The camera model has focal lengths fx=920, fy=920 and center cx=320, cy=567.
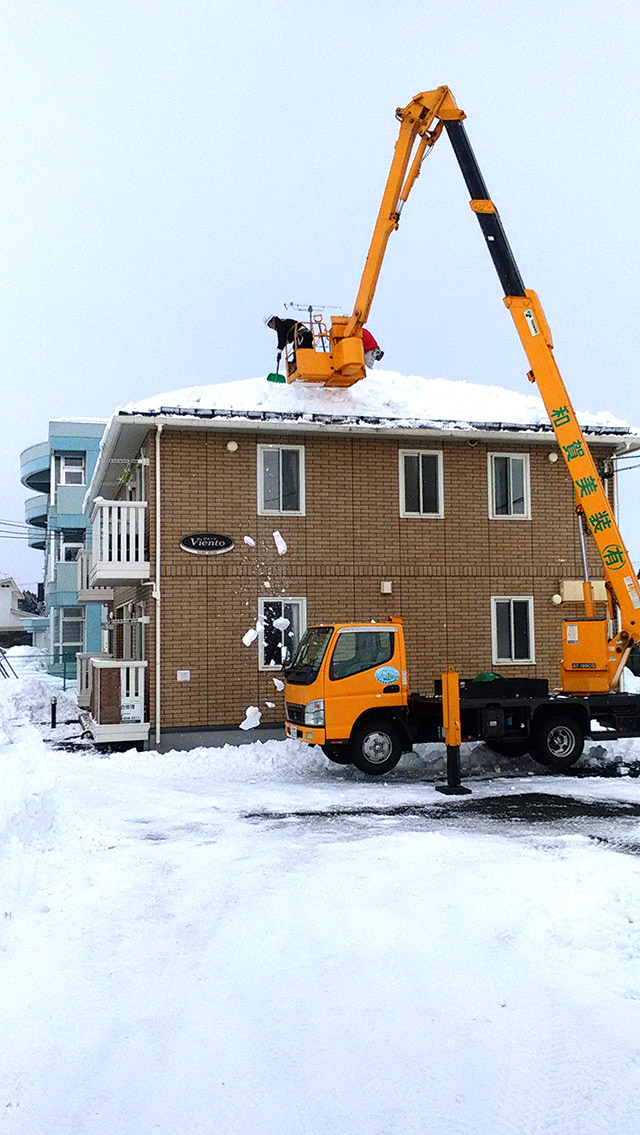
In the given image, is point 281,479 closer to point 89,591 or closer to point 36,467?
point 89,591

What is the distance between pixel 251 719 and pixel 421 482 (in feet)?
19.0

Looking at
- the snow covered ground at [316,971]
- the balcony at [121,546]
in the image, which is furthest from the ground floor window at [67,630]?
the snow covered ground at [316,971]

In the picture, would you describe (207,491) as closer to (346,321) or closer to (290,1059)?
(346,321)

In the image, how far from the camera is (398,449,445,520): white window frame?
1820cm

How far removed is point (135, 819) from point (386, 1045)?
6395mm

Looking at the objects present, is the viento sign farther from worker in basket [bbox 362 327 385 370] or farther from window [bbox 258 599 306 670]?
worker in basket [bbox 362 327 385 370]

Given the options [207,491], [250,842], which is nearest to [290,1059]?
[250,842]

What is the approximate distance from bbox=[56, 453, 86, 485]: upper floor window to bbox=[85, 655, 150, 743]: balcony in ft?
85.6

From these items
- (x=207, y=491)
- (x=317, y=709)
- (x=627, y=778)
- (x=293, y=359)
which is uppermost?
(x=293, y=359)

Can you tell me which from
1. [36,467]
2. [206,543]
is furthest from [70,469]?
[206,543]

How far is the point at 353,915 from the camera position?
6.66m

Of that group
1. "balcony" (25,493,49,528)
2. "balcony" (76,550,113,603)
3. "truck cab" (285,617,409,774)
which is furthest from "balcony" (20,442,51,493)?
"truck cab" (285,617,409,774)

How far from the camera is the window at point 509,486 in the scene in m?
18.7

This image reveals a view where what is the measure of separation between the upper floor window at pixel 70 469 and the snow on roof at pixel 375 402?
2319 centimetres
